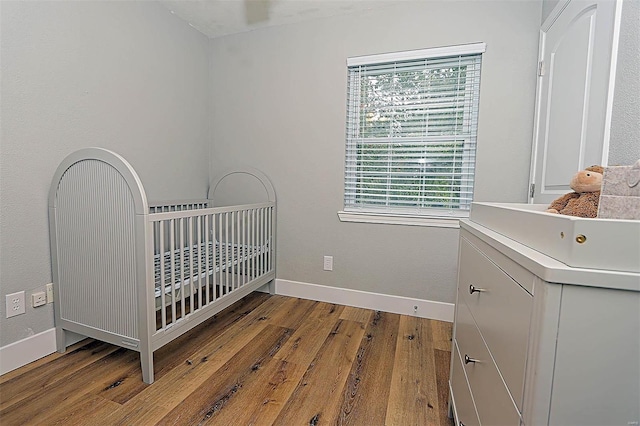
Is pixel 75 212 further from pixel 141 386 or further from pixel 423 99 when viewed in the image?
pixel 423 99

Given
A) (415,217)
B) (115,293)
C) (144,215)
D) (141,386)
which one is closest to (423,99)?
(415,217)

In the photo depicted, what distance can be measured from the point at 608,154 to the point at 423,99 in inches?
50.6

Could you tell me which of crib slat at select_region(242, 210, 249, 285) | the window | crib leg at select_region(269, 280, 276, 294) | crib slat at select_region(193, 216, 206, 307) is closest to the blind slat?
the window

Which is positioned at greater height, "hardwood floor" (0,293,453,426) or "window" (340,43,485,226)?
"window" (340,43,485,226)

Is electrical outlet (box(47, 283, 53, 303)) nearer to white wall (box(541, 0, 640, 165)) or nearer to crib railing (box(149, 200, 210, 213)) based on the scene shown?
crib railing (box(149, 200, 210, 213))

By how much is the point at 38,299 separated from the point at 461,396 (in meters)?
2.09

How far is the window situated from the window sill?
28 millimetres

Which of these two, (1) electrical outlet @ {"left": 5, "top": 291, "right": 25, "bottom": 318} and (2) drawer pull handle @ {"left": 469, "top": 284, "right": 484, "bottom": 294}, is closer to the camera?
(2) drawer pull handle @ {"left": 469, "top": 284, "right": 484, "bottom": 294}

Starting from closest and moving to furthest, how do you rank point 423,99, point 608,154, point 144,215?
point 608,154 → point 144,215 → point 423,99

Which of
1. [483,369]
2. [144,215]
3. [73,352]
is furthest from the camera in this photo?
[73,352]

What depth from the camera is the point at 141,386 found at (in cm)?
141

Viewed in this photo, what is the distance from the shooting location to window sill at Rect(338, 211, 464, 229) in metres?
2.12

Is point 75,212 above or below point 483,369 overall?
above

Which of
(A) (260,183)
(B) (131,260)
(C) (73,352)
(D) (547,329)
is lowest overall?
(C) (73,352)
